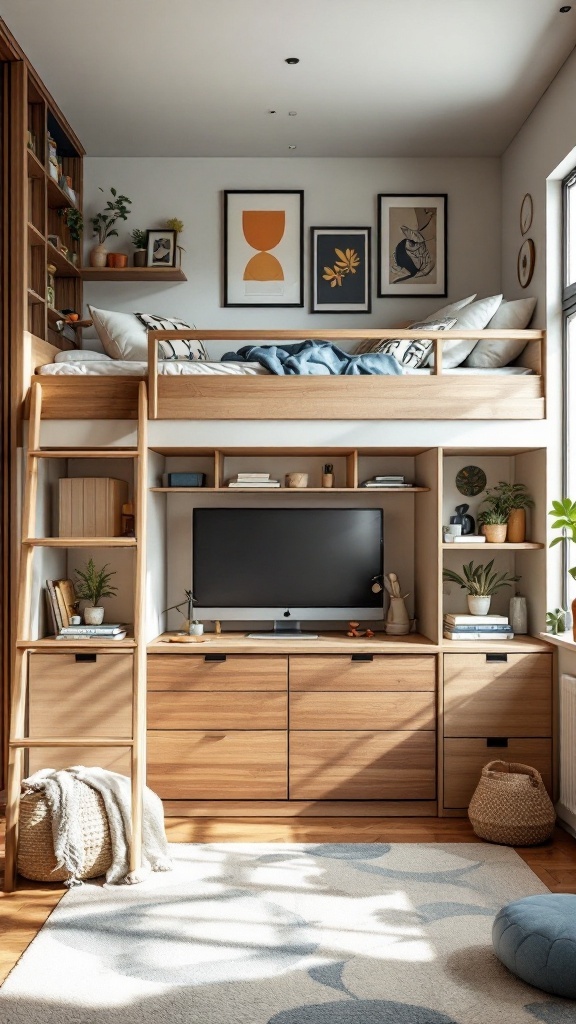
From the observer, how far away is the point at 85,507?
423 centimetres

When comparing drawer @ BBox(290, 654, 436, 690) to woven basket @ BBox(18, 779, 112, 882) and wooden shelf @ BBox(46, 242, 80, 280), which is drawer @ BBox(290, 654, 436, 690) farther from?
wooden shelf @ BBox(46, 242, 80, 280)

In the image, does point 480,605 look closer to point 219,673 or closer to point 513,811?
point 513,811

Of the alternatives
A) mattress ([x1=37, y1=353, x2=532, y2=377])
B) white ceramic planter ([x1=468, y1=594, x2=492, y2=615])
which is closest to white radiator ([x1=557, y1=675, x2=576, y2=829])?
white ceramic planter ([x1=468, y1=594, x2=492, y2=615])

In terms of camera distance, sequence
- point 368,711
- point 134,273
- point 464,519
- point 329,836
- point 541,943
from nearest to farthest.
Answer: point 541,943 → point 329,836 → point 368,711 → point 464,519 → point 134,273

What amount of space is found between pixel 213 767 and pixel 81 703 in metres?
0.66

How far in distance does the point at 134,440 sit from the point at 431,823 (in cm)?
213

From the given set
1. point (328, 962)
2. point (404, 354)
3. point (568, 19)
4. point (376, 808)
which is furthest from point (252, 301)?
point (328, 962)

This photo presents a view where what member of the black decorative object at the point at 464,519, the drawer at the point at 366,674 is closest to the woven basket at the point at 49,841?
the drawer at the point at 366,674

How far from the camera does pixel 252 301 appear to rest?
16.2 ft

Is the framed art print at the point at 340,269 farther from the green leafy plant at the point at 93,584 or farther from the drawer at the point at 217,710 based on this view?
the drawer at the point at 217,710

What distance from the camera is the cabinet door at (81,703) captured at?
4.00 m

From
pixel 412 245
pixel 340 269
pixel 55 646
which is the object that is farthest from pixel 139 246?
pixel 55 646

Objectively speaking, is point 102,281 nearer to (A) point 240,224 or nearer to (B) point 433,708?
(A) point 240,224

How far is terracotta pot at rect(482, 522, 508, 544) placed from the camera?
4.25 meters
